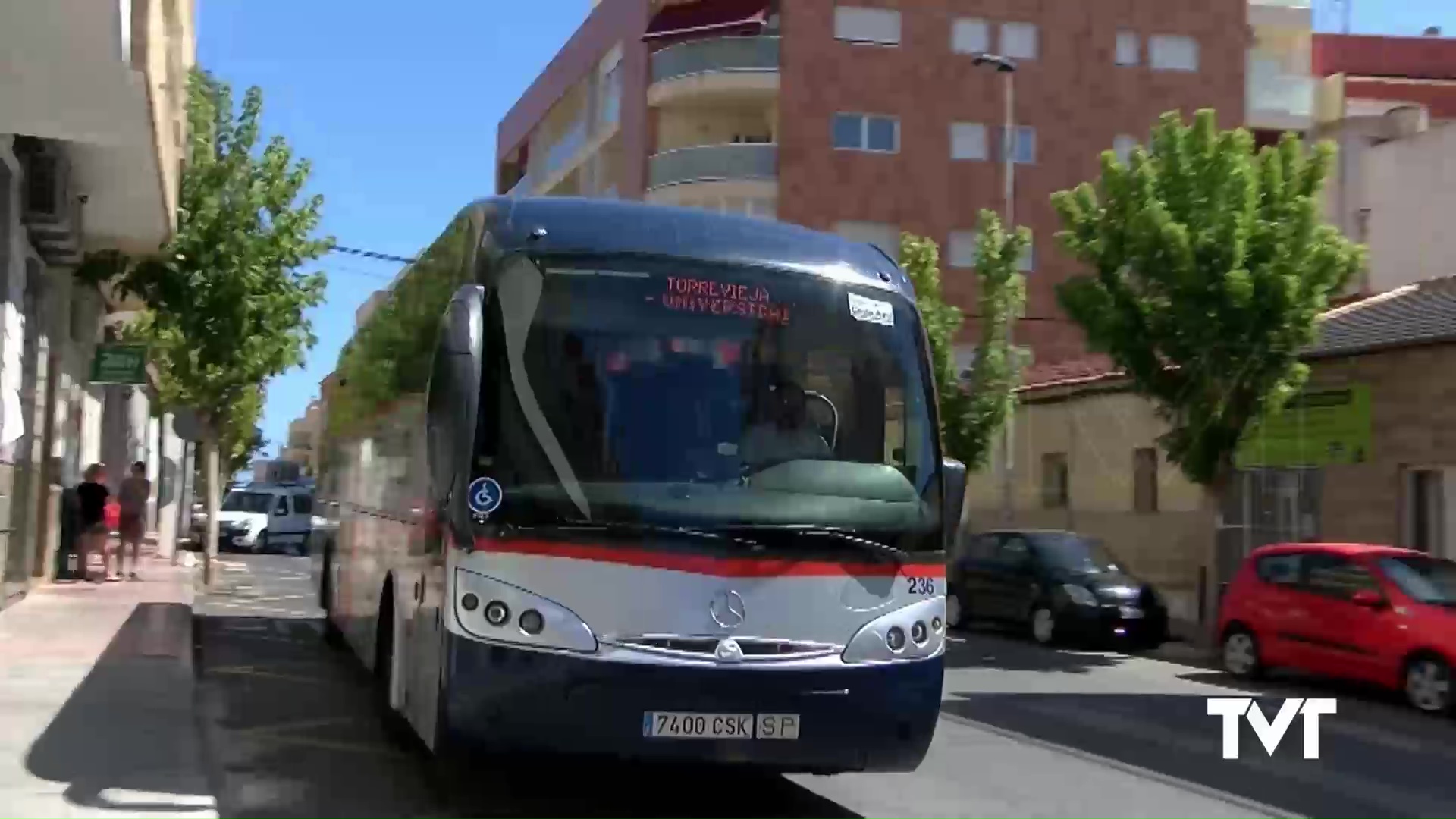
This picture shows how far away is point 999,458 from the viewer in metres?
33.5

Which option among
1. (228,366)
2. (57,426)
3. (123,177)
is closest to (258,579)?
(228,366)

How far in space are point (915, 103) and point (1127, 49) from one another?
6521 millimetres

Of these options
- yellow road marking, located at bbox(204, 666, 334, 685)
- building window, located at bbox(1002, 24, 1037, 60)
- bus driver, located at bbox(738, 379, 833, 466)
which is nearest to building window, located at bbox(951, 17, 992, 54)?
building window, located at bbox(1002, 24, 1037, 60)

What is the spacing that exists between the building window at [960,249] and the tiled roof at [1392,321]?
1631cm

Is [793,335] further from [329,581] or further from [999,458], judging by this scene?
[999,458]

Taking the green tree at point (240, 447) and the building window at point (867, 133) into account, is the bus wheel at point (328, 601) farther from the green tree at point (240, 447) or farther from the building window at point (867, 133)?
the green tree at point (240, 447)

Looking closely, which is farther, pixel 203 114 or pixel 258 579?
pixel 258 579

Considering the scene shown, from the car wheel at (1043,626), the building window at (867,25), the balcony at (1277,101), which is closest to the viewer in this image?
the car wheel at (1043,626)

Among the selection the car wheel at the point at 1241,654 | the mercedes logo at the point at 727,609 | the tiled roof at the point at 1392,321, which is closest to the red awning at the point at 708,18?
the tiled roof at the point at 1392,321

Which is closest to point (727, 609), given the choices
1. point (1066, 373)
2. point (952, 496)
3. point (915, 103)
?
point (952, 496)

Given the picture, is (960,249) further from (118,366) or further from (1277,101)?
(118,366)

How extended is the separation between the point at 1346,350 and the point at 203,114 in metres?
16.5

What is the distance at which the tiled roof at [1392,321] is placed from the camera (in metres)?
21.4

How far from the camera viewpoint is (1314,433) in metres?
23.3
